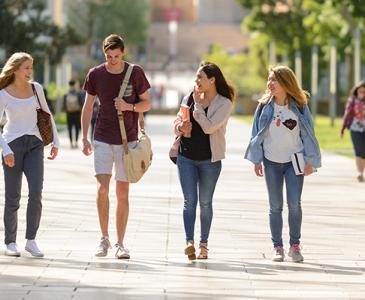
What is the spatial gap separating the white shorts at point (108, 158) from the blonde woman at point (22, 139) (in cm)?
43

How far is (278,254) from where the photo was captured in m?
12.5

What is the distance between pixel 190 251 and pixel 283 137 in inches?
50.4

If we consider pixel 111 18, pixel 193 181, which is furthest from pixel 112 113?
pixel 111 18

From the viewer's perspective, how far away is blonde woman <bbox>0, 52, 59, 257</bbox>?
41.8 ft

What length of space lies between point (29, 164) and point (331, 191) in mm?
8914

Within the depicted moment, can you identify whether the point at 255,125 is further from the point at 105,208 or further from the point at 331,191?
the point at 331,191

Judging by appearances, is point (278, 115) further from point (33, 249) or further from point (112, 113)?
point (33, 249)

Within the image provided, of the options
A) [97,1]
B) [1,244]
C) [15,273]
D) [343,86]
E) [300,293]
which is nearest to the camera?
A: [300,293]

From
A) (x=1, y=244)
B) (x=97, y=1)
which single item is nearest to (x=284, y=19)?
(x=97, y=1)

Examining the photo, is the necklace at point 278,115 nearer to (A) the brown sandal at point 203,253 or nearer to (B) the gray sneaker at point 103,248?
(A) the brown sandal at point 203,253

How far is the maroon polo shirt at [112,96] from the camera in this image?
12.5 meters

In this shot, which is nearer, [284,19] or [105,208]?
[105,208]

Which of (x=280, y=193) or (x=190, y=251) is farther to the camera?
(x=280, y=193)

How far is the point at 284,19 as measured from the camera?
73.4 metres
